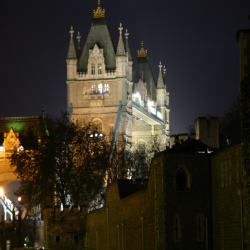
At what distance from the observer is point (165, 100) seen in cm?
11481

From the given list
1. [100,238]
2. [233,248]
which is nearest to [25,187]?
[100,238]

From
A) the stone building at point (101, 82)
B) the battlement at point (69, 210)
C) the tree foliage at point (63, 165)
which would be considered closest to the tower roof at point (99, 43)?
the stone building at point (101, 82)

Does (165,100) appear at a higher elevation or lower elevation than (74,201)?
higher

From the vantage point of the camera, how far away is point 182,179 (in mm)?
25656

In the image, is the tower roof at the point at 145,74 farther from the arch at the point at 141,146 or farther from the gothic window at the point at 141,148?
the gothic window at the point at 141,148

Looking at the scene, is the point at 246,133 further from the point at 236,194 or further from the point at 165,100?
the point at 165,100

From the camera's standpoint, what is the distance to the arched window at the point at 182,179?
83.5ft

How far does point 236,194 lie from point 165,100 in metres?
93.3

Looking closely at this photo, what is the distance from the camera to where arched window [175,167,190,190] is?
25.4 m

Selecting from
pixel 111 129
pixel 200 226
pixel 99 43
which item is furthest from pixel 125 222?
pixel 99 43

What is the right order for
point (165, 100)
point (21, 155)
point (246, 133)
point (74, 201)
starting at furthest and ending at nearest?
point (165, 100), point (21, 155), point (74, 201), point (246, 133)

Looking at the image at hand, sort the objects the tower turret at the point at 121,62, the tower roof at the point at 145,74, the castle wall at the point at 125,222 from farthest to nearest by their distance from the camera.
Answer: the tower roof at the point at 145,74 → the tower turret at the point at 121,62 → the castle wall at the point at 125,222

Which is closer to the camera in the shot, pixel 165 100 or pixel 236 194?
pixel 236 194

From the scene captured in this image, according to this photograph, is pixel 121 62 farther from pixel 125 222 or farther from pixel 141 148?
pixel 125 222
